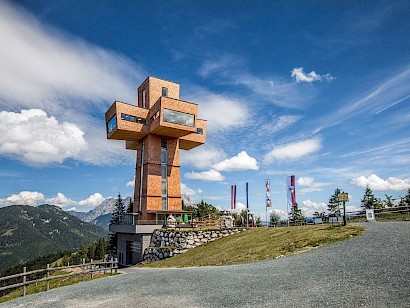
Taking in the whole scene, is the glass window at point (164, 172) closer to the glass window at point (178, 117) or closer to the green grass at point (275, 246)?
the glass window at point (178, 117)

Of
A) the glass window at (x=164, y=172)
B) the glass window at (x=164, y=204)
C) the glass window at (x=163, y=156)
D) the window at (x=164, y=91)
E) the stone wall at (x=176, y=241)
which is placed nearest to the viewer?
the stone wall at (x=176, y=241)

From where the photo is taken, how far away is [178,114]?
41.6 metres

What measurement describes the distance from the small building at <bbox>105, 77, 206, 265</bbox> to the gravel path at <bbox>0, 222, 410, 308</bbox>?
25.0m

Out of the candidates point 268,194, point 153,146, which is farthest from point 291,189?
point 153,146

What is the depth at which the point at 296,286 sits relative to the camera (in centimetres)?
1009

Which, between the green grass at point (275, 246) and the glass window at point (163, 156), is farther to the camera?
the glass window at point (163, 156)

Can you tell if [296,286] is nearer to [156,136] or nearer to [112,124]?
[156,136]

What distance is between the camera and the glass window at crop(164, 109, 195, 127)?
4047 centimetres

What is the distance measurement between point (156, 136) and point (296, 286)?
118ft

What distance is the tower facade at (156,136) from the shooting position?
40.8m

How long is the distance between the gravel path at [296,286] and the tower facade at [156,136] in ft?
88.7

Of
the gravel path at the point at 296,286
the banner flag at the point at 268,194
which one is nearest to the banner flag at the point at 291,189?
the banner flag at the point at 268,194

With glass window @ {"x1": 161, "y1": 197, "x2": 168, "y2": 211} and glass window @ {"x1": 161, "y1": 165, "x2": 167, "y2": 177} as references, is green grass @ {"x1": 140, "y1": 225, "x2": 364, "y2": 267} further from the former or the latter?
glass window @ {"x1": 161, "y1": 165, "x2": 167, "y2": 177}

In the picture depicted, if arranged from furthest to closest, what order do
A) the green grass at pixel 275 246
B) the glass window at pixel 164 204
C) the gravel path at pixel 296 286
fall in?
the glass window at pixel 164 204 < the green grass at pixel 275 246 < the gravel path at pixel 296 286
